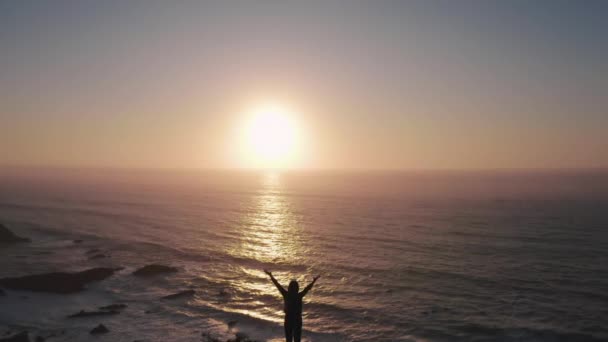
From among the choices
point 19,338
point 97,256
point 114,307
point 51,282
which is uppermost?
point 19,338

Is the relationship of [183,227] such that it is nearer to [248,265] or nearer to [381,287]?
[248,265]

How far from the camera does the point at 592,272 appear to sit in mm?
36656

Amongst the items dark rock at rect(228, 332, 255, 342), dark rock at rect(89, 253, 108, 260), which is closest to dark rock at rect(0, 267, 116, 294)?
Result: dark rock at rect(89, 253, 108, 260)

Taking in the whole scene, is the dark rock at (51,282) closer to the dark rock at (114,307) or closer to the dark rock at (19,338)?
the dark rock at (114,307)

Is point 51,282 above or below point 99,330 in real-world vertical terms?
below

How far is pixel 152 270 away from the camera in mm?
38312

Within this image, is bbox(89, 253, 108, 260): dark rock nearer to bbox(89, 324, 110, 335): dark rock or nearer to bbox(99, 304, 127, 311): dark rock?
bbox(99, 304, 127, 311): dark rock

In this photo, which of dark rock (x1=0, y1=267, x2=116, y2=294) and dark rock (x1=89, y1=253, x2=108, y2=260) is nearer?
dark rock (x1=0, y1=267, x2=116, y2=294)

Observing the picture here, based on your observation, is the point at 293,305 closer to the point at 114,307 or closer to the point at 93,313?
the point at 93,313

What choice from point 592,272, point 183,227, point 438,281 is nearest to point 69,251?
point 183,227

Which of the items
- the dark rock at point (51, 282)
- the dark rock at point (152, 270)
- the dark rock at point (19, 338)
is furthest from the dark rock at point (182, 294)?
the dark rock at point (19, 338)

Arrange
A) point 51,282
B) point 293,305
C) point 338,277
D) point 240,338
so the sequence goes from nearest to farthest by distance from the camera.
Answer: point 293,305 < point 240,338 < point 51,282 < point 338,277

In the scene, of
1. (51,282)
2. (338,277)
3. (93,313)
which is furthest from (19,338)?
(338,277)

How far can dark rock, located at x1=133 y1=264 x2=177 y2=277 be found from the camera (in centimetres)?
3766
